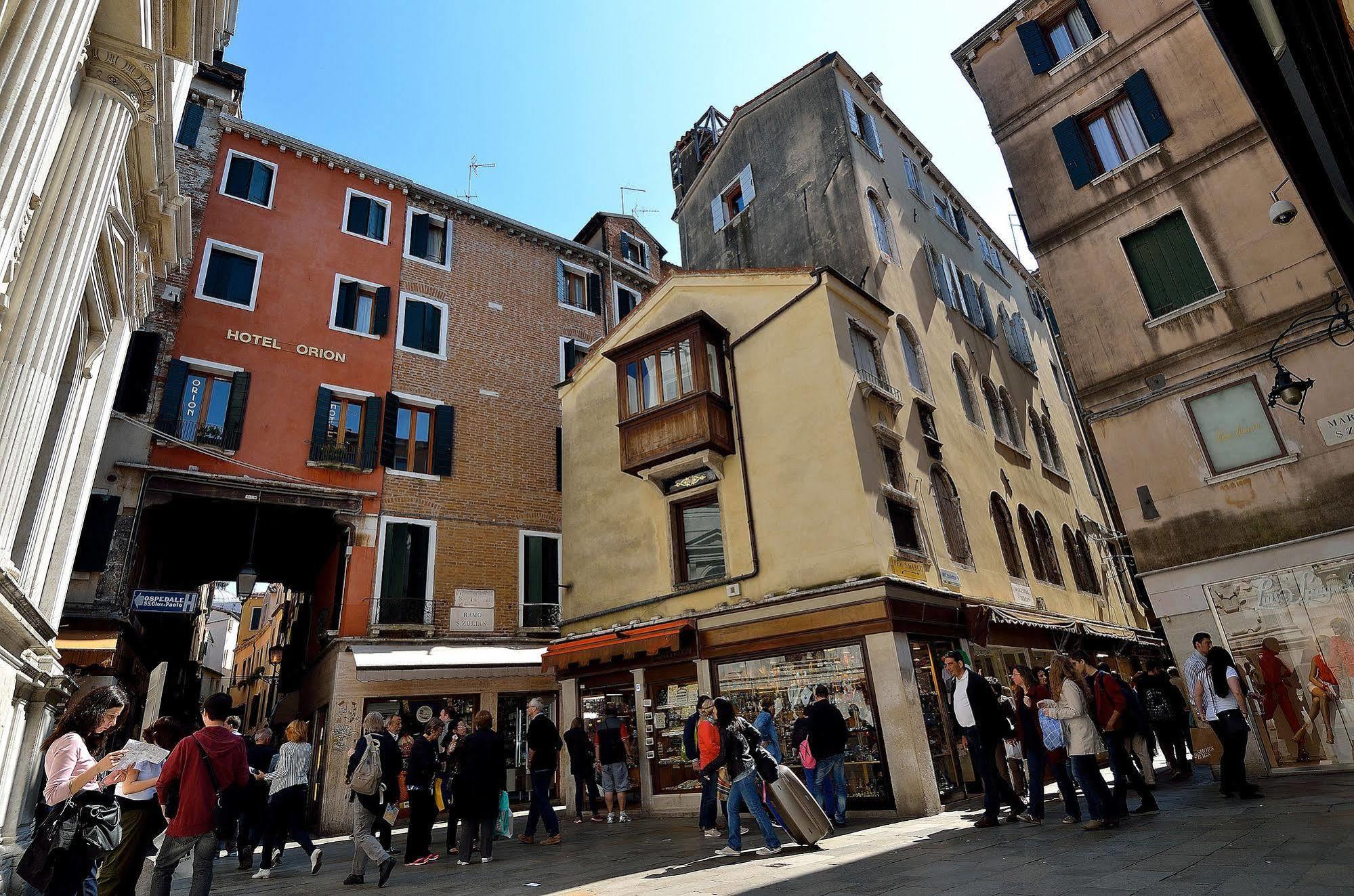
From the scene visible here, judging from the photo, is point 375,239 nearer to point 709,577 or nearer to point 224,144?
point 224,144

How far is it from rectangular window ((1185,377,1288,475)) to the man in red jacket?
1306cm

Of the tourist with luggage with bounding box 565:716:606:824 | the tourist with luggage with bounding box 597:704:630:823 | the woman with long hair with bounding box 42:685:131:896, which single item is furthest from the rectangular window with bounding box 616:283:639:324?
the woman with long hair with bounding box 42:685:131:896

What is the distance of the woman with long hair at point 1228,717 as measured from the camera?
7.60 metres

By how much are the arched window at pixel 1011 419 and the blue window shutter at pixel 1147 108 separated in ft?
25.9

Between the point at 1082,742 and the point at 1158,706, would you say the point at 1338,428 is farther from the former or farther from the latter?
the point at 1082,742

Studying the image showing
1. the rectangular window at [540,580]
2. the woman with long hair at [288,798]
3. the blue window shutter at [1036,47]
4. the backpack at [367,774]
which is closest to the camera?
the backpack at [367,774]

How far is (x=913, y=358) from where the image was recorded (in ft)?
51.8

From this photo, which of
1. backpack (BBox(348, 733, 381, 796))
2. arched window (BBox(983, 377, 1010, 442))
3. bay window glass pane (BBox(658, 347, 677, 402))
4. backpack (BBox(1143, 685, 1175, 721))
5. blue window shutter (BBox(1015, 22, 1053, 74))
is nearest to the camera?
backpack (BBox(348, 733, 381, 796))

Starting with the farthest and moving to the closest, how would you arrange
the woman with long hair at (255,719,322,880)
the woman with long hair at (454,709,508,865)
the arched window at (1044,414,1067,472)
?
the arched window at (1044,414,1067,472) → the woman with long hair at (255,719,322,880) → the woman with long hair at (454,709,508,865)

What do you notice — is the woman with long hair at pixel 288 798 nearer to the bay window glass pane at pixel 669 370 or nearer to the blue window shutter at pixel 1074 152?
the bay window glass pane at pixel 669 370

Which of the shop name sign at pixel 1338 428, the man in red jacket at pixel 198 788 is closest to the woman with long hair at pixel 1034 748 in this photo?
the shop name sign at pixel 1338 428

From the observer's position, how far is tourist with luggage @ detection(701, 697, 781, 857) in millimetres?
7266

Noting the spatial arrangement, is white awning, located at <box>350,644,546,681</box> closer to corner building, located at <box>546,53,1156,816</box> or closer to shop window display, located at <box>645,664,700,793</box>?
corner building, located at <box>546,53,1156,816</box>

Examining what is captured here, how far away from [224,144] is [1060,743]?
866 inches
